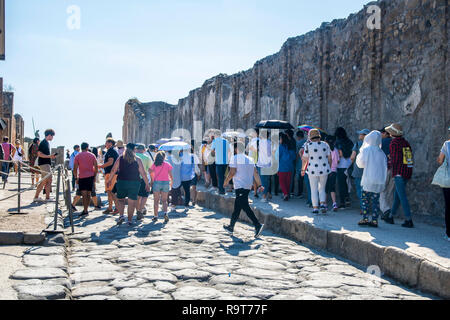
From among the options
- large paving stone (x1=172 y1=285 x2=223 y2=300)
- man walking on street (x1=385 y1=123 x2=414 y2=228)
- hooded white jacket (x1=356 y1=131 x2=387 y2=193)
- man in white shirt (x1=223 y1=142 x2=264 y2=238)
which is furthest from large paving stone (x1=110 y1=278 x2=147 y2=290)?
man walking on street (x1=385 y1=123 x2=414 y2=228)

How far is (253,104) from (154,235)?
11632mm

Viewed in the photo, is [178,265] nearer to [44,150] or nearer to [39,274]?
[39,274]

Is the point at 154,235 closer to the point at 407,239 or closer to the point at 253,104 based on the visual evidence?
the point at 407,239

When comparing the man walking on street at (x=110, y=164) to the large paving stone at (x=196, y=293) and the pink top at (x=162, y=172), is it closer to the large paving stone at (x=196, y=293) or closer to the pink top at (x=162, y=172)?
the pink top at (x=162, y=172)

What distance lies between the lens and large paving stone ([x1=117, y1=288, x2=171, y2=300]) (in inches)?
165

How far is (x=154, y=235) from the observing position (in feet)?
26.2

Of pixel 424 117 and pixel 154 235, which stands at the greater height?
pixel 424 117

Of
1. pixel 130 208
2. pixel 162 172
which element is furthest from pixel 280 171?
pixel 130 208

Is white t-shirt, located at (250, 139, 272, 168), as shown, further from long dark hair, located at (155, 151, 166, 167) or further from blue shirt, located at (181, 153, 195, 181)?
long dark hair, located at (155, 151, 166, 167)

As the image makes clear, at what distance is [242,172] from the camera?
27.2ft

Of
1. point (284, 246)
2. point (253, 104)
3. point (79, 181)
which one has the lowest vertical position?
point (284, 246)

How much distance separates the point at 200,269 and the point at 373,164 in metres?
3.73
